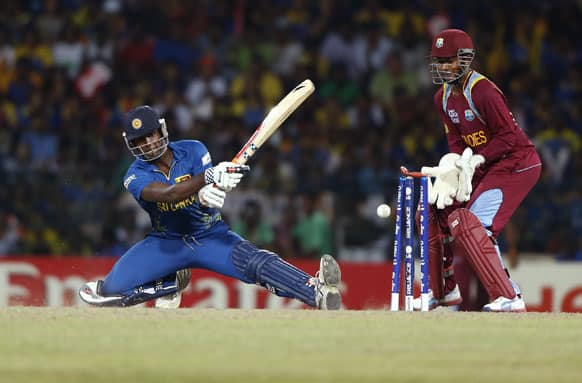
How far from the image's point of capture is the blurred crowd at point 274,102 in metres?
12.7

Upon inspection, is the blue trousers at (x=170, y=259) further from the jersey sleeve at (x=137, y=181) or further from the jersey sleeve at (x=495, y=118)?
the jersey sleeve at (x=495, y=118)

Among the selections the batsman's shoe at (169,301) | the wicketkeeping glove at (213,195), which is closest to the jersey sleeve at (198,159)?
the wicketkeeping glove at (213,195)

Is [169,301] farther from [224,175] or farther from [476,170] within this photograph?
[476,170]

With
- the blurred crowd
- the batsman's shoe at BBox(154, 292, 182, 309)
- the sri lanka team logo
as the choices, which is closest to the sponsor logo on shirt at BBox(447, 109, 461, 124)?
the sri lanka team logo

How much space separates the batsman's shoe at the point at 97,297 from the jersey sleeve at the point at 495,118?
260 cm

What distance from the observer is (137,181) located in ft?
26.7

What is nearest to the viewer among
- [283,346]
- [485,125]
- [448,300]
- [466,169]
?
[283,346]

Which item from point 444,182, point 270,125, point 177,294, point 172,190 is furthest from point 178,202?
point 444,182

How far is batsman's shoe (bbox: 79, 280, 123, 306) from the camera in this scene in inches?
332

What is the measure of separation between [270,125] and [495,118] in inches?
57.6

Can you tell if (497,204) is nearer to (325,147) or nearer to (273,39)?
(325,147)

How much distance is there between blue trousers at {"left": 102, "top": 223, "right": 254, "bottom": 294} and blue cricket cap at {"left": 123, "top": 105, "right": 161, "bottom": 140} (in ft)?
2.43

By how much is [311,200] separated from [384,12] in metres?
3.32

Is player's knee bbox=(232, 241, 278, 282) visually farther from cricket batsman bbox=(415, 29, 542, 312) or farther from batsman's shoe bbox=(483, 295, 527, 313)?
batsman's shoe bbox=(483, 295, 527, 313)
